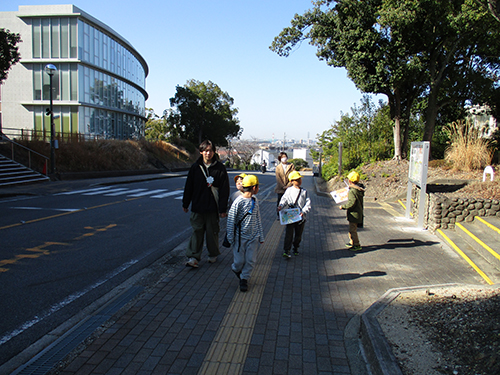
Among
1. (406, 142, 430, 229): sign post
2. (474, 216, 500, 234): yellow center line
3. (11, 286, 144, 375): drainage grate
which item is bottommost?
(11, 286, 144, 375): drainage grate

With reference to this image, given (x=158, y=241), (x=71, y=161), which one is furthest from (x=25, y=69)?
(x=158, y=241)

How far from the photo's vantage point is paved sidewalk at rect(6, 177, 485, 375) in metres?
3.24

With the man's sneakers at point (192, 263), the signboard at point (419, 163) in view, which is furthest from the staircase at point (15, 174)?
the signboard at point (419, 163)

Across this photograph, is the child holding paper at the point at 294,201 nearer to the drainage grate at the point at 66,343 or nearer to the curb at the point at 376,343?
the curb at the point at 376,343

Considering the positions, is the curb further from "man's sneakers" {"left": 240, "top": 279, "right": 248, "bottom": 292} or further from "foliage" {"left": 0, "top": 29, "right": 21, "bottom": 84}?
"foliage" {"left": 0, "top": 29, "right": 21, "bottom": 84}

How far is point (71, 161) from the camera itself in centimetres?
2366

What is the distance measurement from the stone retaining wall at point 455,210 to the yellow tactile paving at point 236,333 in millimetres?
4735

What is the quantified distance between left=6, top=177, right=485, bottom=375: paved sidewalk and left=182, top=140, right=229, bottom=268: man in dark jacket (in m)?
0.50

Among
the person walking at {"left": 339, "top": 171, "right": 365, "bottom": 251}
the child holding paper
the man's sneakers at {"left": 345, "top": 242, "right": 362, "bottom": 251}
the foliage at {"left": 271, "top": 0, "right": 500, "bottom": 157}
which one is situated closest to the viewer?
the child holding paper

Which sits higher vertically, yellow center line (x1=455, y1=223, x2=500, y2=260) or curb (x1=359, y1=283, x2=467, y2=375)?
yellow center line (x1=455, y1=223, x2=500, y2=260)

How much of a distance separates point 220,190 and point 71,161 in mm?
20871

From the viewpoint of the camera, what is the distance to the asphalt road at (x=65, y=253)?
4.19 m

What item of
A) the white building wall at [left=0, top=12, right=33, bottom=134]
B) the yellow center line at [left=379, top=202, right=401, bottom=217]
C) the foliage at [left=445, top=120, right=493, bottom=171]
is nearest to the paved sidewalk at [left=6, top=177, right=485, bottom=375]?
the yellow center line at [left=379, top=202, right=401, bottom=217]

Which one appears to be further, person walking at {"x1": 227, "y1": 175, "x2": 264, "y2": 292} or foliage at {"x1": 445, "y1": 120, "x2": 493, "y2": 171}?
foliage at {"x1": 445, "y1": 120, "x2": 493, "y2": 171}
